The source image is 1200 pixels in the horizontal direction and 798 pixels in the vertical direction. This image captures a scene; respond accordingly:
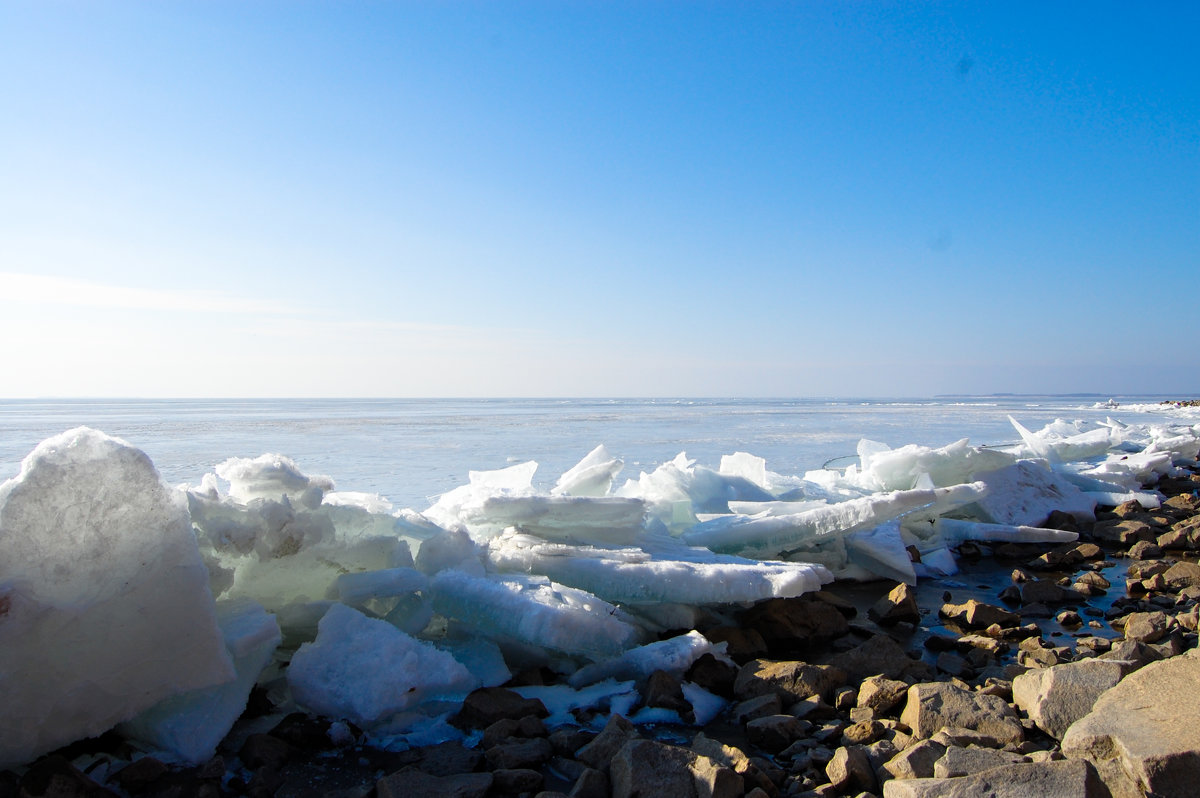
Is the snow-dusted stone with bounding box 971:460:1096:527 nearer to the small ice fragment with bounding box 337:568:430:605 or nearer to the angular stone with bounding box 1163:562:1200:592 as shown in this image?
the angular stone with bounding box 1163:562:1200:592

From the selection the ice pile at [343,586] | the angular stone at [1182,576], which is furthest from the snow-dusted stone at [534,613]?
the angular stone at [1182,576]

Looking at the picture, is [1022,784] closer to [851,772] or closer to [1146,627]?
[851,772]

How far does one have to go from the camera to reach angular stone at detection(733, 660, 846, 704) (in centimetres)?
250

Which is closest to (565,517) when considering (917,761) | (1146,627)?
(917,761)

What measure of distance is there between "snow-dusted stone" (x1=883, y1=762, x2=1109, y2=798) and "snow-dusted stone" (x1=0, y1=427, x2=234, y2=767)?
1952 millimetres

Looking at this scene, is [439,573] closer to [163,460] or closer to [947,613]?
[947,613]

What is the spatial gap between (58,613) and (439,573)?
127 cm

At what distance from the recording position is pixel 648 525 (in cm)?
401

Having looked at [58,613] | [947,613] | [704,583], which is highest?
[58,613]

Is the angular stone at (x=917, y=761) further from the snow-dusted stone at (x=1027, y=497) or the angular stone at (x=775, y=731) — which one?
the snow-dusted stone at (x=1027, y=497)

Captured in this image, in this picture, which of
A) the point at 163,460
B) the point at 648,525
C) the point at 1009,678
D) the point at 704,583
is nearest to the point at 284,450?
the point at 163,460

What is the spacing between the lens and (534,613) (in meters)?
2.66

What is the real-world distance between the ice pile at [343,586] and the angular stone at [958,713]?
644 millimetres

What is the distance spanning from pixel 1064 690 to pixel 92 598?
2808 millimetres
